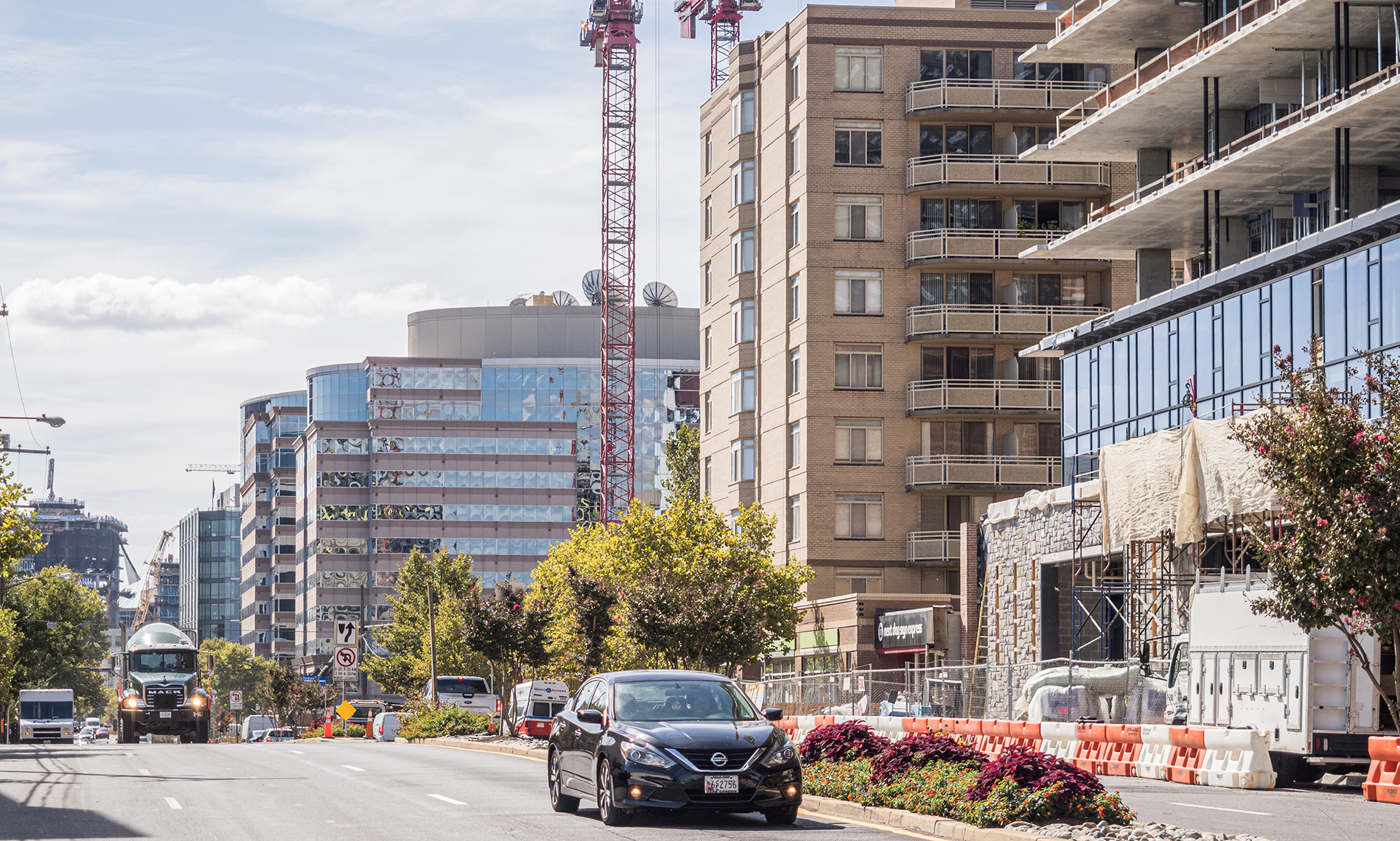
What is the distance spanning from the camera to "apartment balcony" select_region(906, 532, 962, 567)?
213 feet

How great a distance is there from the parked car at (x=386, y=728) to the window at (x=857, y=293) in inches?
859

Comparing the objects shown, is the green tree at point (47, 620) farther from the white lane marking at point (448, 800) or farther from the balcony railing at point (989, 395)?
the white lane marking at point (448, 800)

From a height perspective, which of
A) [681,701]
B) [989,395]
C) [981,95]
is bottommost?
[681,701]

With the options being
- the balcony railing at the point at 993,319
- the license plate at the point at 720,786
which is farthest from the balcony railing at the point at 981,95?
the license plate at the point at 720,786

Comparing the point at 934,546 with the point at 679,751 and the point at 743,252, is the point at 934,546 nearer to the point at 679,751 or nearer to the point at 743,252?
the point at 743,252

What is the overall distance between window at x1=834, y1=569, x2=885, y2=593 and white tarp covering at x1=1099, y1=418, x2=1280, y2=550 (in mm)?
25530

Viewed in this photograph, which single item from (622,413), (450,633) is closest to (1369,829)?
(450,633)

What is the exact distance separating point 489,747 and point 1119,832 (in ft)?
93.8

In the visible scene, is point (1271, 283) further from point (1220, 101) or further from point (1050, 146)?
point (1050, 146)

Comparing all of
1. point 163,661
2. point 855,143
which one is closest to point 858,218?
point 855,143

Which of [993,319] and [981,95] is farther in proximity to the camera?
[981,95]

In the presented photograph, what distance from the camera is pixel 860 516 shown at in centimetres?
6569

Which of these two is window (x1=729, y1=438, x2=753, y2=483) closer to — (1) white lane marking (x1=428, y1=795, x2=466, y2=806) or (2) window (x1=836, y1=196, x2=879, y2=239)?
(2) window (x1=836, y1=196, x2=879, y2=239)

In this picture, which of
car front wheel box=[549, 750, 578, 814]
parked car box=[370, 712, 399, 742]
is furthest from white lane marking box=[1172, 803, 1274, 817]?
parked car box=[370, 712, 399, 742]
